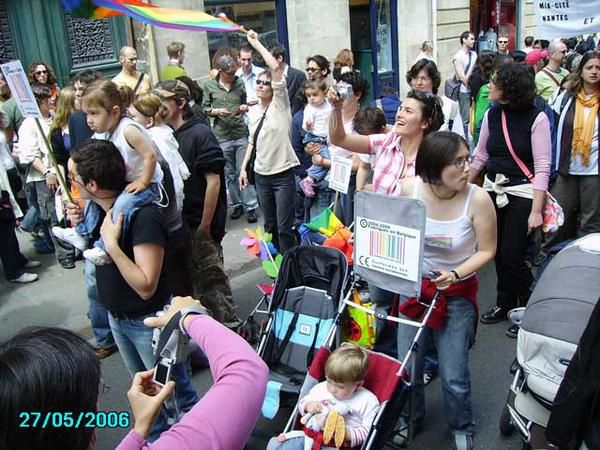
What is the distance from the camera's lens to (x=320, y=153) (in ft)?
19.0

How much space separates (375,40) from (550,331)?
39.5ft

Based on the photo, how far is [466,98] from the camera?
36.0 feet

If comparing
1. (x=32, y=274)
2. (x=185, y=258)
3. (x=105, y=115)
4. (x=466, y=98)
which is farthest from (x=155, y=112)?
(x=466, y=98)

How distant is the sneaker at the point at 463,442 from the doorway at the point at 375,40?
10.9m

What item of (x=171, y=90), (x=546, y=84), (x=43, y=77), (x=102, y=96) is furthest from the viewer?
(x=546, y=84)

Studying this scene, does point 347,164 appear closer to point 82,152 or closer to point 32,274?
point 82,152

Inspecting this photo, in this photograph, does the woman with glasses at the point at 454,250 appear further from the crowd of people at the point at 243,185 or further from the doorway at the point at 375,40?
the doorway at the point at 375,40

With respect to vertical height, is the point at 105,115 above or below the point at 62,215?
above

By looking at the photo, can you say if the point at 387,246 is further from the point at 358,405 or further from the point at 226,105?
the point at 226,105

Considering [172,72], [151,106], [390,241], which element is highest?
[172,72]

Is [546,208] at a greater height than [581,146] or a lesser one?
lesser

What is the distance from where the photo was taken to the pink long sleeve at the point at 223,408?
135 centimetres

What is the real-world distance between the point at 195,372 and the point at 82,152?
205cm
